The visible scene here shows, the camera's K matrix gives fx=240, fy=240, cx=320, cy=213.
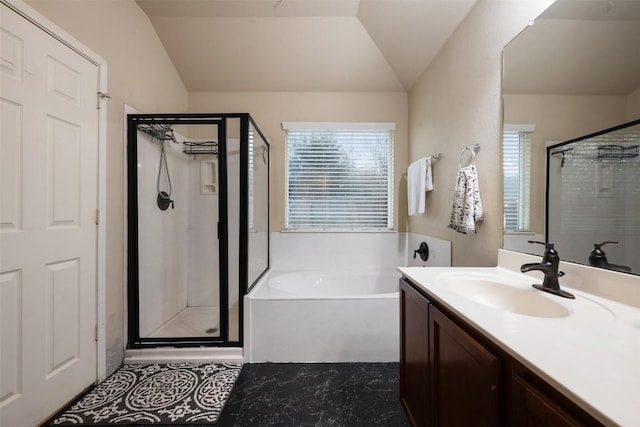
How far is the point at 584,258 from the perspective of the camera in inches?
37.1

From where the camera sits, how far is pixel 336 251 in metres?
2.68

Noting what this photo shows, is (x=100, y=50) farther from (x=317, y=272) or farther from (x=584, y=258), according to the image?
(x=584, y=258)

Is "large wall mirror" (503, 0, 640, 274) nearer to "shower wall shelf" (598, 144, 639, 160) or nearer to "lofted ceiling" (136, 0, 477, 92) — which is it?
"shower wall shelf" (598, 144, 639, 160)

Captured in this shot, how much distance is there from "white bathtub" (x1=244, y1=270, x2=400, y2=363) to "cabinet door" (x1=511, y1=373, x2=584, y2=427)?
128 cm

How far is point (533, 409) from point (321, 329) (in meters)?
1.46

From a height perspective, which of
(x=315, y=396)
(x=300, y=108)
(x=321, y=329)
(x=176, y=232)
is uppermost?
(x=300, y=108)

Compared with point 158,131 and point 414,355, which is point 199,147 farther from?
point 414,355

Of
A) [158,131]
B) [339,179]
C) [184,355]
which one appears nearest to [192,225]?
[158,131]

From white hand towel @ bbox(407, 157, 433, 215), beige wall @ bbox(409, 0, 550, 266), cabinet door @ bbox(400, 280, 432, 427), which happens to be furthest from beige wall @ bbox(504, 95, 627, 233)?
white hand towel @ bbox(407, 157, 433, 215)

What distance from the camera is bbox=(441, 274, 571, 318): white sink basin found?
0.89 meters

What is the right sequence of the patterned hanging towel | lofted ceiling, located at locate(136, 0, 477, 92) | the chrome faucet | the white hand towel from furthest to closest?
the white hand towel → lofted ceiling, located at locate(136, 0, 477, 92) → the patterned hanging towel → the chrome faucet

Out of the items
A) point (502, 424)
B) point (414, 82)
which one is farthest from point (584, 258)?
point (414, 82)

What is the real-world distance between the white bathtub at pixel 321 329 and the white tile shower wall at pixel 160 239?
3.04 ft

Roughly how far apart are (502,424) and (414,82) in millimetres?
2671
